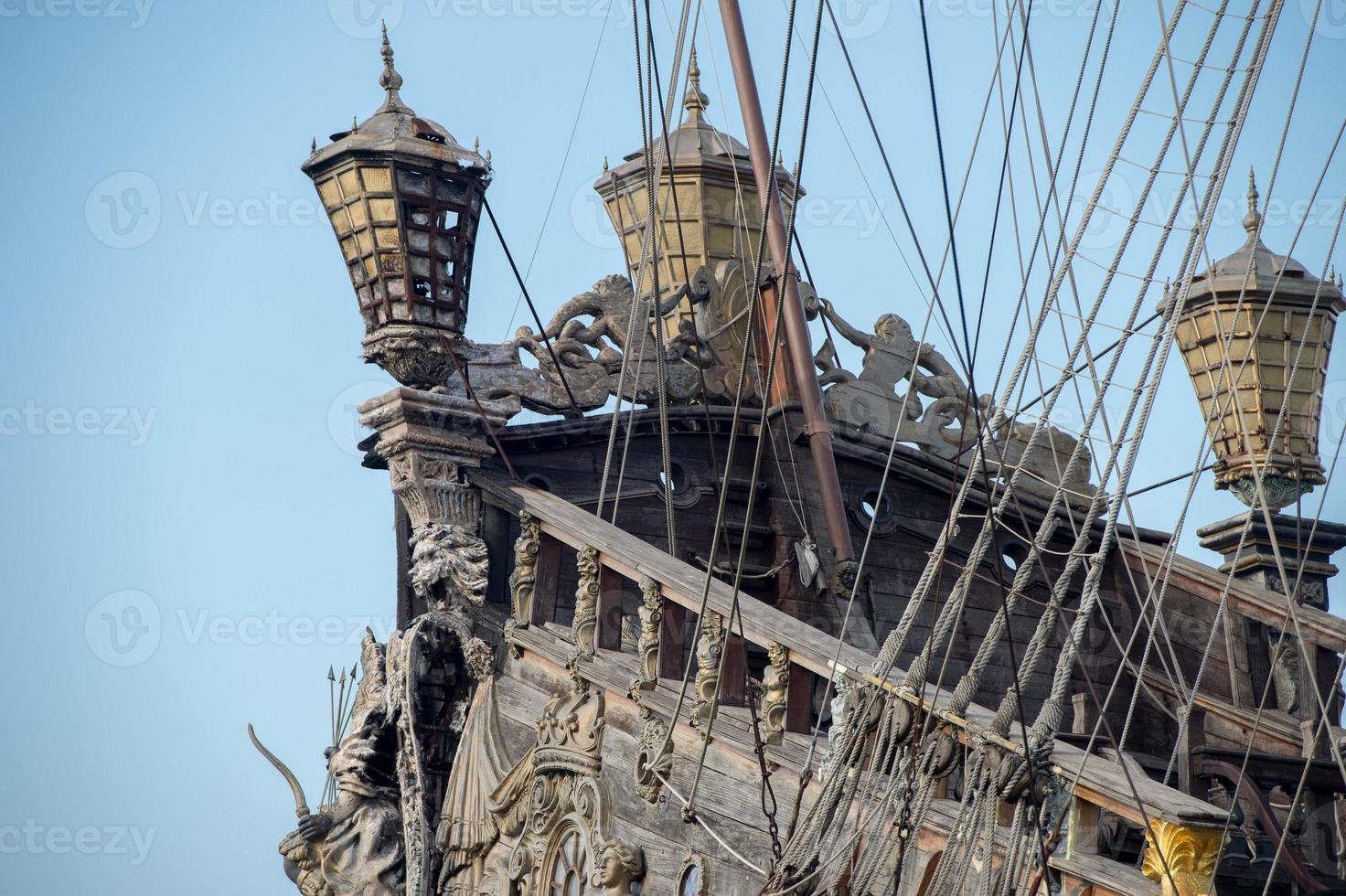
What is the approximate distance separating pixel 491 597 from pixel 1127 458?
433cm

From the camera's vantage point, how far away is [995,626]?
9172mm

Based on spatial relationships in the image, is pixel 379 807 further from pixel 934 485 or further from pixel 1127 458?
pixel 1127 458

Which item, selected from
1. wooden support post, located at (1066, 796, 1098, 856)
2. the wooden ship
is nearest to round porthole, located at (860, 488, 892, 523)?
A: the wooden ship

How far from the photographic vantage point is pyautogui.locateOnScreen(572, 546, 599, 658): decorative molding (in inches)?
451

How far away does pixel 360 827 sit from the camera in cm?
1235

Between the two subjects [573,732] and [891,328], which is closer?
[573,732]

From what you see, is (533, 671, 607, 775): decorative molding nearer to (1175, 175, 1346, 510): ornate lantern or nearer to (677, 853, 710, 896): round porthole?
(677, 853, 710, 896): round porthole

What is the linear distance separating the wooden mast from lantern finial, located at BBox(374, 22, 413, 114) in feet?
6.82

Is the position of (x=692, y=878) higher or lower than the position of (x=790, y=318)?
lower

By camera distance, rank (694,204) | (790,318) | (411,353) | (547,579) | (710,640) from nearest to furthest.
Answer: (710,640) → (547,579) → (411,353) → (790,318) → (694,204)

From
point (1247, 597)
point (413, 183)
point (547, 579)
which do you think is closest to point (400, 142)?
point (413, 183)

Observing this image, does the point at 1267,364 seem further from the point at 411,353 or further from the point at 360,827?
the point at 360,827

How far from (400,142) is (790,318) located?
2941 millimetres

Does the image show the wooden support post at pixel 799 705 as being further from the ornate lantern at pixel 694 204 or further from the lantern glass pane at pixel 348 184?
the ornate lantern at pixel 694 204
